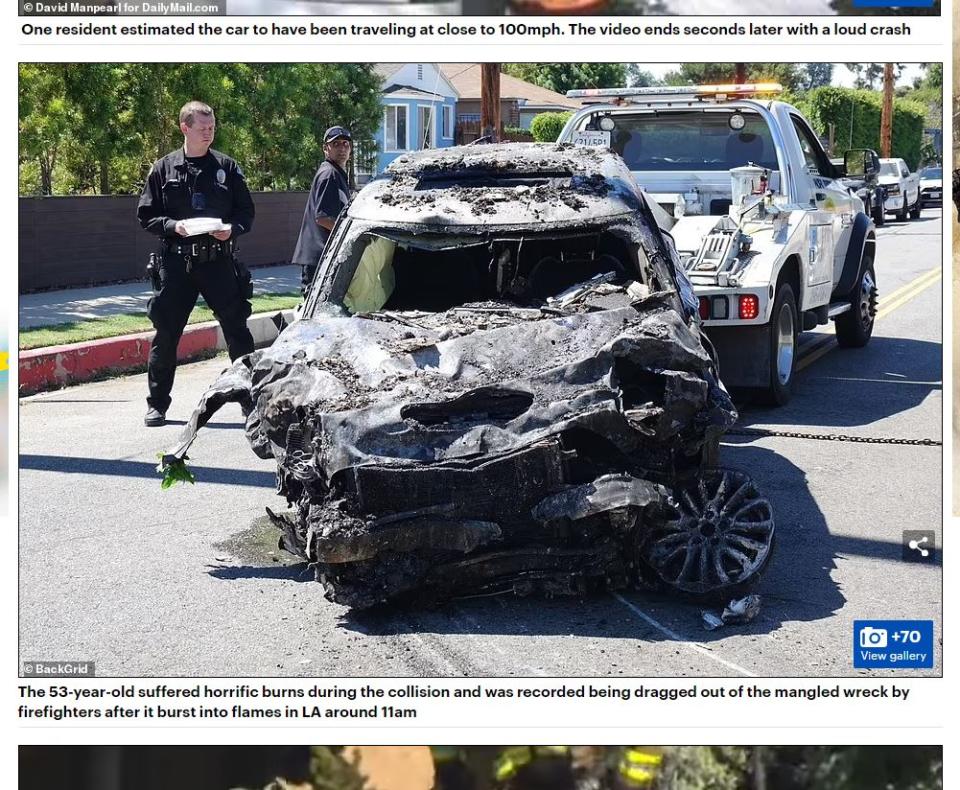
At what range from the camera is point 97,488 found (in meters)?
6.70

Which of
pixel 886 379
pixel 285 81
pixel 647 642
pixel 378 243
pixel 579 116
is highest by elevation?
pixel 285 81

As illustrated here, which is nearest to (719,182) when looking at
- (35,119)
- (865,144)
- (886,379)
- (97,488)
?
(886,379)

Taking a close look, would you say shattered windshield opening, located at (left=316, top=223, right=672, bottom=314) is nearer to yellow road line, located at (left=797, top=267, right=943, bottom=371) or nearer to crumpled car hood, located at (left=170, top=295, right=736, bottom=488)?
crumpled car hood, located at (left=170, top=295, right=736, bottom=488)

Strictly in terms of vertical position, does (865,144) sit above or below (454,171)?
above

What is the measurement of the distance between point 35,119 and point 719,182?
7985mm

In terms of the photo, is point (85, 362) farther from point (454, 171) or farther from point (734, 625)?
point (734, 625)

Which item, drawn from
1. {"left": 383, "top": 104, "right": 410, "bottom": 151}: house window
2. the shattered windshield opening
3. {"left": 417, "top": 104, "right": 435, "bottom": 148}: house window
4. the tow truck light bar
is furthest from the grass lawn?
{"left": 383, "top": 104, "right": 410, "bottom": 151}: house window

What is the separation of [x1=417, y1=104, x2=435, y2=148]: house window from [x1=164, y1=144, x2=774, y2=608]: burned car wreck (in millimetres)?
36787

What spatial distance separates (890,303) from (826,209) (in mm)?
4638

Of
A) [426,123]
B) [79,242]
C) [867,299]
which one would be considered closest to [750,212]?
[867,299]

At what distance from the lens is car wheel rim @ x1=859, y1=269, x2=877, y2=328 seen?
10.7 meters

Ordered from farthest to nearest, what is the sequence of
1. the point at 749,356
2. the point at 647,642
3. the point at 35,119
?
1. the point at 35,119
2. the point at 749,356
3. the point at 647,642

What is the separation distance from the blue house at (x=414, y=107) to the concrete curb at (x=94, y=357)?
3048cm

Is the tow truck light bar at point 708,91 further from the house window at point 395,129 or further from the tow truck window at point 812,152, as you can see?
the house window at point 395,129
